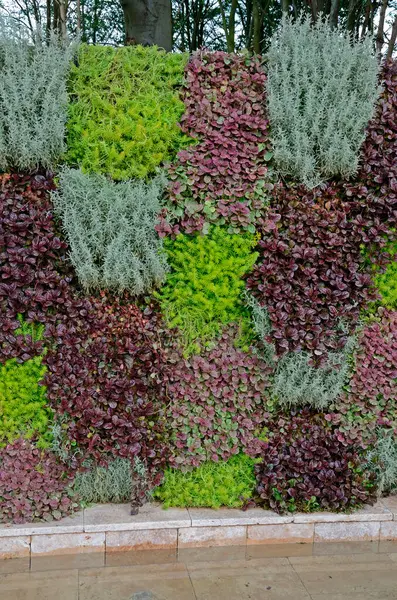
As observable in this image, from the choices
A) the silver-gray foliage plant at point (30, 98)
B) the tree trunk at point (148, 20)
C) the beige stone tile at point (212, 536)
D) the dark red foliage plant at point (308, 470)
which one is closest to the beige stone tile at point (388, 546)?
the dark red foliage plant at point (308, 470)

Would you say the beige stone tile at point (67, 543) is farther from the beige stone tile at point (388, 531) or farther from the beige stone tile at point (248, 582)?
the beige stone tile at point (388, 531)

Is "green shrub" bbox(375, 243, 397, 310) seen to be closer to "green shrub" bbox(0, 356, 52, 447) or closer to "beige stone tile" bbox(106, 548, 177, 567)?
"beige stone tile" bbox(106, 548, 177, 567)

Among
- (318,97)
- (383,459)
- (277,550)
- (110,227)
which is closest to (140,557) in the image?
(277,550)

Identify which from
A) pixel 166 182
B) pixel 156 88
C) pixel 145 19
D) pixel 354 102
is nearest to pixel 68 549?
pixel 166 182

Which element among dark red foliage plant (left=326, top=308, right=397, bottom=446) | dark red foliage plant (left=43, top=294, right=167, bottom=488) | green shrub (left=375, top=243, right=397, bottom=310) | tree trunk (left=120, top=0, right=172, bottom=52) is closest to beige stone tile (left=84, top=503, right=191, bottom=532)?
dark red foliage plant (left=43, top=294, right=167, bottom=488)

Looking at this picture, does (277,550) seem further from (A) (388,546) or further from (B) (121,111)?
(B) (121,111)

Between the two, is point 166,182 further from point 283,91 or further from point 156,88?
point 283,91
